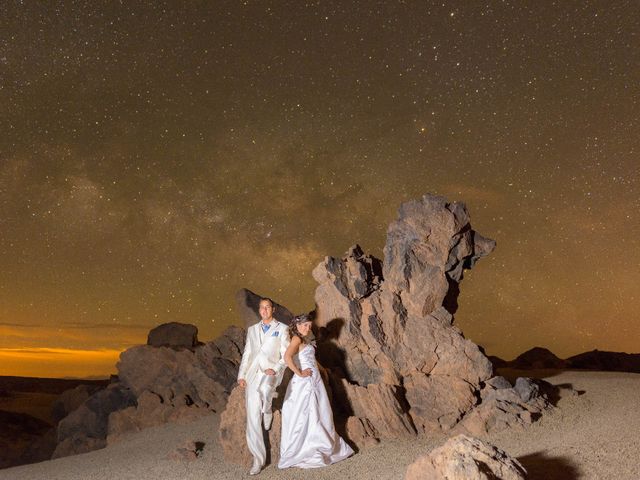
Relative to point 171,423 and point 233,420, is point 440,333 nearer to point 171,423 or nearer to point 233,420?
point 233,420

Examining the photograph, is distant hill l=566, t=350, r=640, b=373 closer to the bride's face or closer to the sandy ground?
the sandy ground

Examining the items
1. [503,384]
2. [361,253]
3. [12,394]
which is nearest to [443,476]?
[503,384]

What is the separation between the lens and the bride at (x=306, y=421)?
1082 centimetres

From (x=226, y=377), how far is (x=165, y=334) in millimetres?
4844

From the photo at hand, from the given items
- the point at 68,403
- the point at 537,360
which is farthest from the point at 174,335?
the point at 537,360

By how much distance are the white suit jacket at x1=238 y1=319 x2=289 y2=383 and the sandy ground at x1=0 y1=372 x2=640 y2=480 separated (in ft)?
6.61

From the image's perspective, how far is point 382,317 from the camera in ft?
47.3

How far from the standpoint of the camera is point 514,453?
10078mm

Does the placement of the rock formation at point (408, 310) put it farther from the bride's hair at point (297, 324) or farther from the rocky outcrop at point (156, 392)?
the rocky outcrop at point (156, 392)

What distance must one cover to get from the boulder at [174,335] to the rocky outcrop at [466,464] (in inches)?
622

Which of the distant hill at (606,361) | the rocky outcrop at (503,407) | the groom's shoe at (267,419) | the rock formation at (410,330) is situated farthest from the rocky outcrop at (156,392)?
the distant hill at (606,361)

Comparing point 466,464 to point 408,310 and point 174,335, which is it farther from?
point 174,335

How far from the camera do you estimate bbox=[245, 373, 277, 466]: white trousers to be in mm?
11297

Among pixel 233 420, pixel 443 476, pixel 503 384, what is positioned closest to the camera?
pixel 443 476
